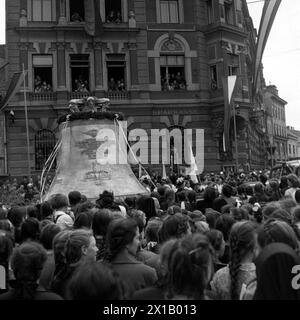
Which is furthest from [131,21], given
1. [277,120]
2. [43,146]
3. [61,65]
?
[277,120]

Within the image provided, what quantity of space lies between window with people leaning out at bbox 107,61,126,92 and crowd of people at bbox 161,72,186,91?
2641 mm

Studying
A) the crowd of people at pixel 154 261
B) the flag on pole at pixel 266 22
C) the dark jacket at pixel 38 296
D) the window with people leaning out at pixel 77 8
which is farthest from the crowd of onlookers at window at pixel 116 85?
the dark jacket at pixel 38 296

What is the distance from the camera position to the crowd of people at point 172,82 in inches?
1249

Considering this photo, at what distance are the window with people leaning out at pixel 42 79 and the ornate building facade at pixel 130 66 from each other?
0.06m

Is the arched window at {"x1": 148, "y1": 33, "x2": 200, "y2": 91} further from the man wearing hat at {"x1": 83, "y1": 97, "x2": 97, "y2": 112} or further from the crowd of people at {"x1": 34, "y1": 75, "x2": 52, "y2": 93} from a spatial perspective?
the man wearing hat at {"x1": 83, "y1": 97, "x2": 97, "y2": 112}

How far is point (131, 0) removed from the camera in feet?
103

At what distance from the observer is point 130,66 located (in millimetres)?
31094

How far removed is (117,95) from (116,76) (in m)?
1.62

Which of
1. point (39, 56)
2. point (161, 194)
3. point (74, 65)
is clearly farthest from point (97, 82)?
point (161, 194)

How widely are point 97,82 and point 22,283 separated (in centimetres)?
2775

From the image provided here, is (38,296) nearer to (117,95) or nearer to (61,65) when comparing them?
(117,95)

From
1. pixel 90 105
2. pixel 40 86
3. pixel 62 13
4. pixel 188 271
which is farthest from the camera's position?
pixel 62 13

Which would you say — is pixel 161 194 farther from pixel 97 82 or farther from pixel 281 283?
pixel 97 82

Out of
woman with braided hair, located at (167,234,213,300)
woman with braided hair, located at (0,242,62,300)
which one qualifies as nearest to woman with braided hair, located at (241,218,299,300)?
woman with braided hair, located at (167,234,213,300)
